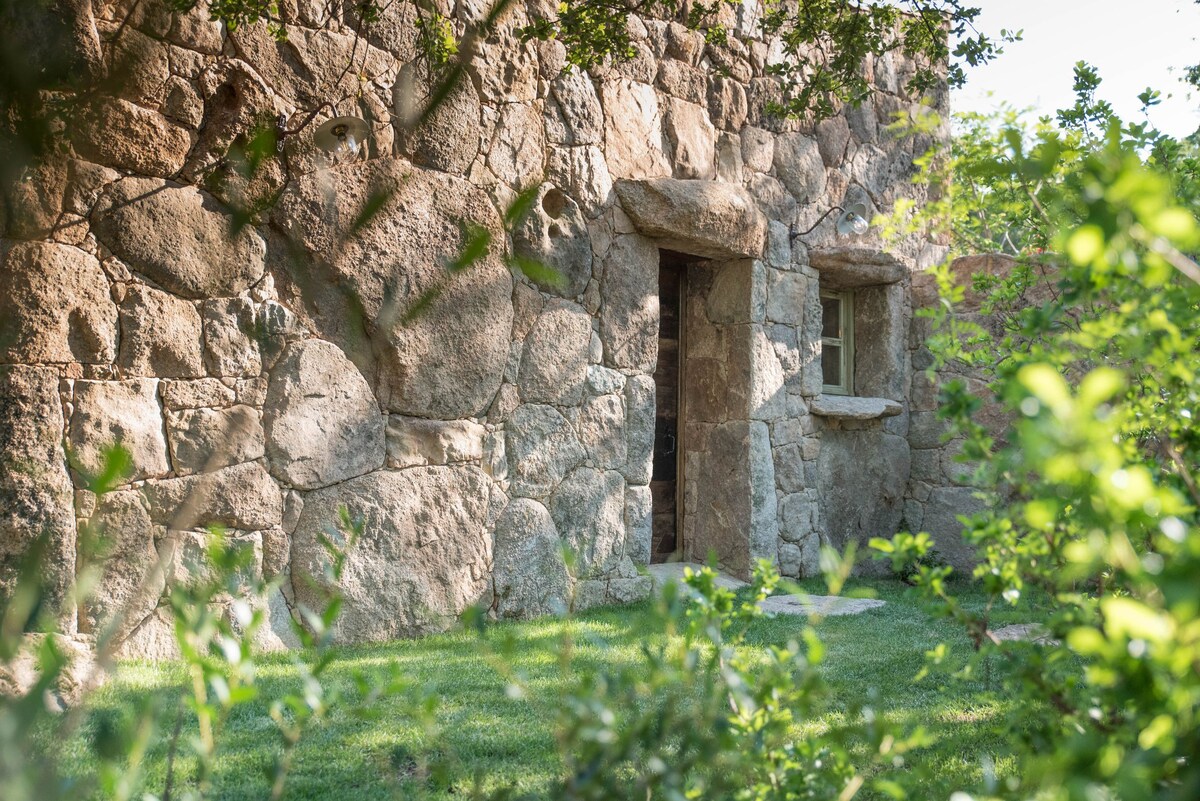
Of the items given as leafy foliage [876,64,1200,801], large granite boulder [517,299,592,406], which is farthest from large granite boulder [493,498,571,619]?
leafy foliage [876,64,1200,801]

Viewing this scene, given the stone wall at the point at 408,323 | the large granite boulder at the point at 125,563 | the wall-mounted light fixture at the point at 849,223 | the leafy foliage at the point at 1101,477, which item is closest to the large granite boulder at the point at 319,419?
the stone wall at the point at 408,323

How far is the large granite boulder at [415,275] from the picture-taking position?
3.68 meters

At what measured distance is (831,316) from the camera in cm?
662

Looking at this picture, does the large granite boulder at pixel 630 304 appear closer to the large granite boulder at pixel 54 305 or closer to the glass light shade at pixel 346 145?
the glass light shade at pixel 346 145

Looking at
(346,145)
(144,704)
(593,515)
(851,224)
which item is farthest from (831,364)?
(144,704)

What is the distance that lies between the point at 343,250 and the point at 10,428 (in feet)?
4.27

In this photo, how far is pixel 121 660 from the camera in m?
3.10

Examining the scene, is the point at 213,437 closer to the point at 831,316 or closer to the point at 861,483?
the point at 861,483

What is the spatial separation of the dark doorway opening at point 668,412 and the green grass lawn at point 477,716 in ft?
4.99

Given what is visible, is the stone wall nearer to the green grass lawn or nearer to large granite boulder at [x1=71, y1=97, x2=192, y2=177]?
large granite boulder at [x1=71, y1=97, x2=192, y2=177]

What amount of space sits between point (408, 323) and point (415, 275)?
1813 millimetres

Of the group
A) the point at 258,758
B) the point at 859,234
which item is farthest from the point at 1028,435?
the point at 859,234

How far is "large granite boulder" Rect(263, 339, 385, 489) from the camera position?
356 cm

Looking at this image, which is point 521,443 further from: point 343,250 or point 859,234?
point 859,234
